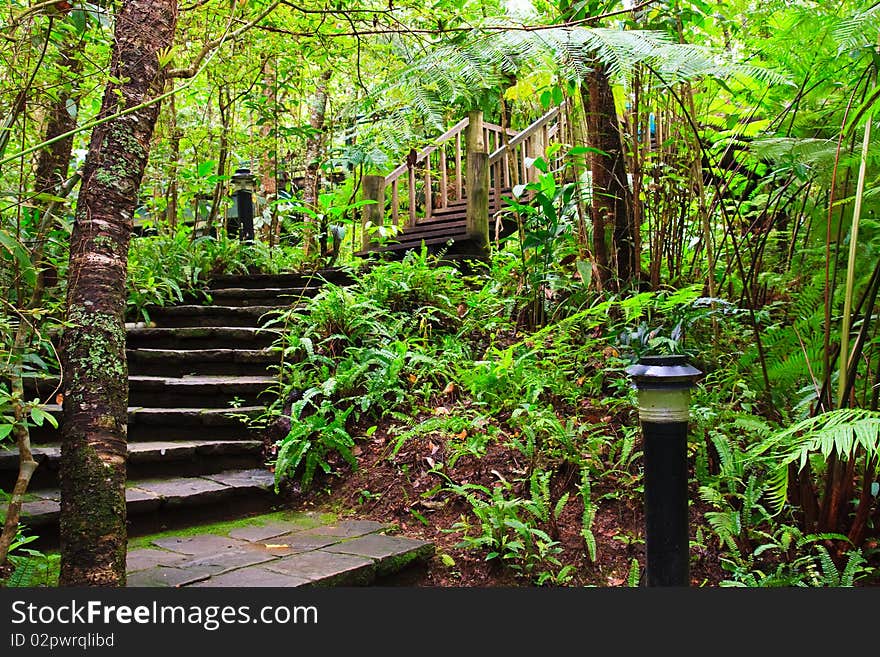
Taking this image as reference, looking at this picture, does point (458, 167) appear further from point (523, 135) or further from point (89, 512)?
point (89, 512)

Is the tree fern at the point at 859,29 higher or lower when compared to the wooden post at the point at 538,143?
lower

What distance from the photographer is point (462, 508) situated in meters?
3.41

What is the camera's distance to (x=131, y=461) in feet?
12.2

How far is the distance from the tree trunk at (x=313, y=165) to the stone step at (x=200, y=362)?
333 centimetres

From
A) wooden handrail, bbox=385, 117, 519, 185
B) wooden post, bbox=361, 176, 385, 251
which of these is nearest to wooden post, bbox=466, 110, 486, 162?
wooden handrail, bbox=385, 117, 519, 185

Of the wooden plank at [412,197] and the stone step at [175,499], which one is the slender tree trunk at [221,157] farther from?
the stone step at [175,499]

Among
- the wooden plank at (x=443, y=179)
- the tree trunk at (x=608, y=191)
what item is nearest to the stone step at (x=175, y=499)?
the tree trunk at (x=608, y=191)

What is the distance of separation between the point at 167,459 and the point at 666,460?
2.81 meters

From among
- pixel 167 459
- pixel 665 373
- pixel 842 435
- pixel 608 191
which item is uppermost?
pixel 608 191

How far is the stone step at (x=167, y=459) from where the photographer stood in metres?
3.33

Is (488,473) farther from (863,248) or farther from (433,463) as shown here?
(863,248)

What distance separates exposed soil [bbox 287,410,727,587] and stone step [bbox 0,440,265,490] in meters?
0.43

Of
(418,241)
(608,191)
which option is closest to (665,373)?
(608,191)

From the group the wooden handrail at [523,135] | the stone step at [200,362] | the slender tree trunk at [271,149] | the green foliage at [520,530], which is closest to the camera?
the green foliage at [520,530]
